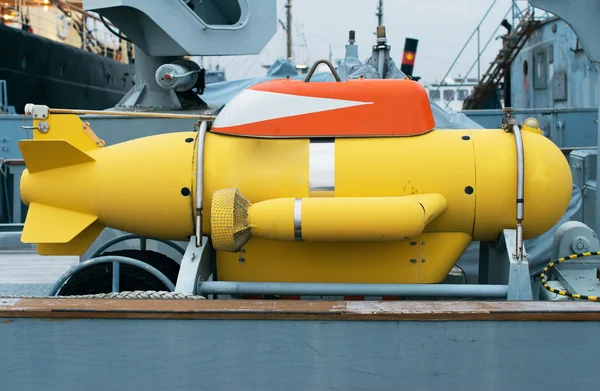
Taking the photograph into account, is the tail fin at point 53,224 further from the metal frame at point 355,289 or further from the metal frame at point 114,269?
the metal frame at point 355,289

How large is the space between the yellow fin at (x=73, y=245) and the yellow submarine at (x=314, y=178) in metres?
0.10

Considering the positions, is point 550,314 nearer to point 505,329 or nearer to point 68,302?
point 505,329

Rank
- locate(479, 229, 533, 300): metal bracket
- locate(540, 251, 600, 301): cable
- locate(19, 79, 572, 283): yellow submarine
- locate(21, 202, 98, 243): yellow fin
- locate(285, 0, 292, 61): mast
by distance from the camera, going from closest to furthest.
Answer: locate(540, 251, 600, 301): cable, locate(479, 229, 533, 300): metal bracket, locate(19, 79, 572, 283): yellow submarine, locate(21, 202, 98, 243): yellow fin, locate(285, 0, 292, 61): mast

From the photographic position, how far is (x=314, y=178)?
3359mm

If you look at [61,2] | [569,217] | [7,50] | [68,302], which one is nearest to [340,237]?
[68,302]

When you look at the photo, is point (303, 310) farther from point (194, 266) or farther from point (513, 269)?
point (513, 269)

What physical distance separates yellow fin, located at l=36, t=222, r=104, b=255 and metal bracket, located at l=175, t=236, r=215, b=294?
2.05ft

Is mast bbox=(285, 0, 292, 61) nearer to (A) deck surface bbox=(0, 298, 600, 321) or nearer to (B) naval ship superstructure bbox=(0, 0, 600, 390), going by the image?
(B) naval ship superstructure bbox=(0, 0, 600, 390)

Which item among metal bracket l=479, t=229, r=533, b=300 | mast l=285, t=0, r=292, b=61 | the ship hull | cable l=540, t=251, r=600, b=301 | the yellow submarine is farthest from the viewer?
mast l=285, t=0, r=292, b=61

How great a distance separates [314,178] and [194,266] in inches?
29.2

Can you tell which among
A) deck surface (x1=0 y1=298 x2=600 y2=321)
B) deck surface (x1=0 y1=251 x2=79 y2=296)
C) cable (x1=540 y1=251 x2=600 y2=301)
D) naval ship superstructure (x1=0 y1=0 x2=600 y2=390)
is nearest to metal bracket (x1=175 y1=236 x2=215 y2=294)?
naval ship superstructure (x1=0 y1=0 x2=600 y2=390)

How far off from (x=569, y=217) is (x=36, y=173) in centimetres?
398

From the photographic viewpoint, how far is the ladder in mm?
15789

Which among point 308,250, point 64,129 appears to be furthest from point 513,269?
point 64,129
